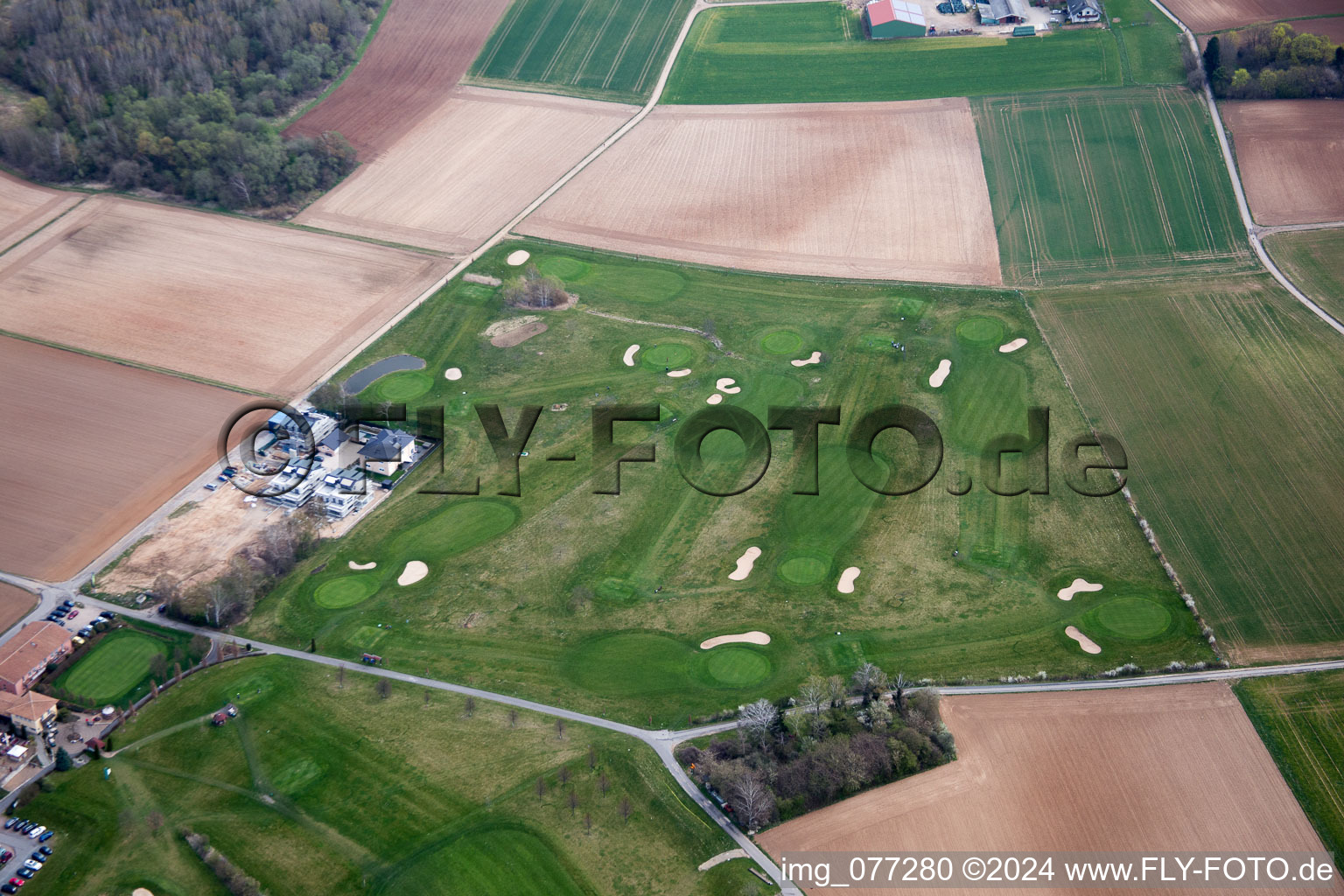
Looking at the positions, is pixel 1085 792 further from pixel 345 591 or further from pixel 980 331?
pixel 980 331

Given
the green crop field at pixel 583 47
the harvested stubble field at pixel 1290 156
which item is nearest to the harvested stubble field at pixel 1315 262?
the harvested stubble field at pixel 1290 156

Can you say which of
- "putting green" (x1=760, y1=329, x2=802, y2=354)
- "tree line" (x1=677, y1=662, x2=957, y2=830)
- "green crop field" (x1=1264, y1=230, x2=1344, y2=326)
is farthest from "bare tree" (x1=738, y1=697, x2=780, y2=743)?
"green crop field" (x1=1264, y1=230, x2=1344, y2=326)

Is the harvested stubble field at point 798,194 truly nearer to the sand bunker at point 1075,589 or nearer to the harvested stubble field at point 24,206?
the sand bunker at point 1075,589

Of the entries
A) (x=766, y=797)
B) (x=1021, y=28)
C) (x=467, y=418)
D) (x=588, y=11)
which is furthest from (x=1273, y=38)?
(x=766, y=797)

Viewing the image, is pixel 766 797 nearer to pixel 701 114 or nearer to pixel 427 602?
pixel 427 602

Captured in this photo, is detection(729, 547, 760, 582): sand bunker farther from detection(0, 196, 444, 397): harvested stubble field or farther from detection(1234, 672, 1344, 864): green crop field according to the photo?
detection(0, 196, 444, 397): harvested stubble field

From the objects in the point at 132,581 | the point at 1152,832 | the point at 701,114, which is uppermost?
the point at 701,114
